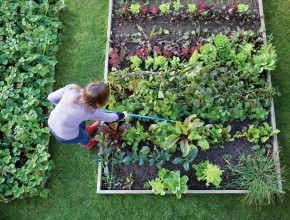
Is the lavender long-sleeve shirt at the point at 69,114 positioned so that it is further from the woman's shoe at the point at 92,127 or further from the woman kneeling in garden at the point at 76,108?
the woman's shoe at the point at 92,127

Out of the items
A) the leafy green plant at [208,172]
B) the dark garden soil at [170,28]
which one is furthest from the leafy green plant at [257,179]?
the dark garden soil at [170,28]

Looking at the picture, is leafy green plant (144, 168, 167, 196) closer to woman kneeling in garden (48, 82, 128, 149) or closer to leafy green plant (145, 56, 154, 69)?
woman kneeling in garden (48, 82, 128, 149)

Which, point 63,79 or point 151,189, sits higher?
point 63,79

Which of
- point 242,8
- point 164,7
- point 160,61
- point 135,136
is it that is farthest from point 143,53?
point 242,8

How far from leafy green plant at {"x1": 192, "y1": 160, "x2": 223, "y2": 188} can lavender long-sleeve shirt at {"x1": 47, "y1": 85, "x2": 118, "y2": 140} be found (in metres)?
1.24

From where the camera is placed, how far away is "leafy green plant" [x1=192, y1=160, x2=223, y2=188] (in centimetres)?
428

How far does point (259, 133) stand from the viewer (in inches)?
181

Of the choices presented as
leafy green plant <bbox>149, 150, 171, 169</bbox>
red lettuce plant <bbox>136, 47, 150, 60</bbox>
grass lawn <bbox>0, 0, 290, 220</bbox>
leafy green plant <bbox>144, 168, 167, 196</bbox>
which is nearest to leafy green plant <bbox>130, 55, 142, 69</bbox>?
red lettuce plant <bbox>136, 47, 150, 60</bbox>

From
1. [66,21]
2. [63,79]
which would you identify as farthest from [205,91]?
[66,21]

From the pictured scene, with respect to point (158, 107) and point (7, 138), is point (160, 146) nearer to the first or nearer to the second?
point (158, 107)

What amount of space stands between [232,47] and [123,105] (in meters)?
1.72

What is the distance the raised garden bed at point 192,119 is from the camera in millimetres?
4492

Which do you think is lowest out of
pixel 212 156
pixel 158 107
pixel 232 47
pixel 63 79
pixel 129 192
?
pixel 129 192

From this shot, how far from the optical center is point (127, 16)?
18.1 ft
